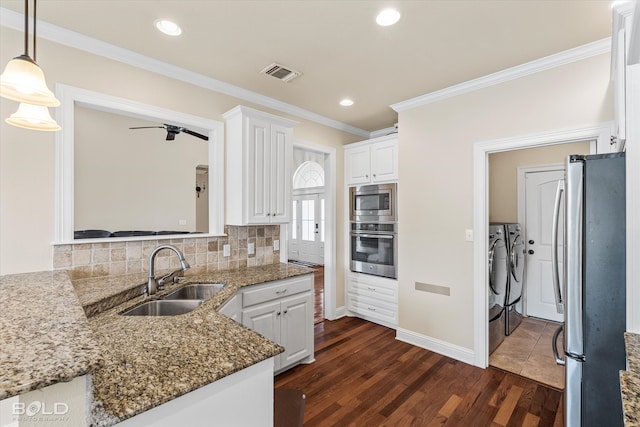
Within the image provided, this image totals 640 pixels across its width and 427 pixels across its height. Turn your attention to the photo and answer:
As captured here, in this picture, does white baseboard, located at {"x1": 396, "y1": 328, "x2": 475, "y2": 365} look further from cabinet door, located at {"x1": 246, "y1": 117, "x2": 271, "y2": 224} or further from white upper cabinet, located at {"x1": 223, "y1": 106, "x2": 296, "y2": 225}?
cabinet door, located at {"x1": 246, "y1": 117, "x2": 271, "y2": 224}

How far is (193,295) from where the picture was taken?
7.73 feet

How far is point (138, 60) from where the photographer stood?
239 centimetres

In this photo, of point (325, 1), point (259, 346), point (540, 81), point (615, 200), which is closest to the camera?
point (259, 346)

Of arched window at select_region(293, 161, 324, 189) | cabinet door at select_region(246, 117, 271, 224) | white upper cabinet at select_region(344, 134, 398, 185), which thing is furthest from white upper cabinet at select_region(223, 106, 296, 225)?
arched window at select_region(293, 161, 324, 189)

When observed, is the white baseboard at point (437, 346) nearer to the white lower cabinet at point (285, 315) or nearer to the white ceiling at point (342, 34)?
the white lower cabinet at point (285, 315)

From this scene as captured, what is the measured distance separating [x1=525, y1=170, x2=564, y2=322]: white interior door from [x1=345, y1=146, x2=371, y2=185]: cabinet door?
7.33 ft

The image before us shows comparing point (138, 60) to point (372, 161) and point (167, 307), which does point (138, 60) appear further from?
point (372, 161)

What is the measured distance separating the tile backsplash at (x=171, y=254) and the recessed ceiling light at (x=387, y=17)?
2.14m

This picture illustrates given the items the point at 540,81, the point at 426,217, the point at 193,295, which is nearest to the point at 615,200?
the point at 540,81

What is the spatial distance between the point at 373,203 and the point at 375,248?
571 mm

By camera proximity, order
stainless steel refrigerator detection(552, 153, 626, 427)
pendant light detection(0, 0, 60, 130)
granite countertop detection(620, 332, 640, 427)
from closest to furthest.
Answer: granite countertop detection(620, 332, 640, 427) < pendant light detection(0, 0, 60, 130) < stainless steel refrigerator detection(552, 153, 626, 427)

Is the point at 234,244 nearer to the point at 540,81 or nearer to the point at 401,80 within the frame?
the point at 401,80

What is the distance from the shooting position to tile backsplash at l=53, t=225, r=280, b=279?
7.03 feet

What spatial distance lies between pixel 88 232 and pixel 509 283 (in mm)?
4336
